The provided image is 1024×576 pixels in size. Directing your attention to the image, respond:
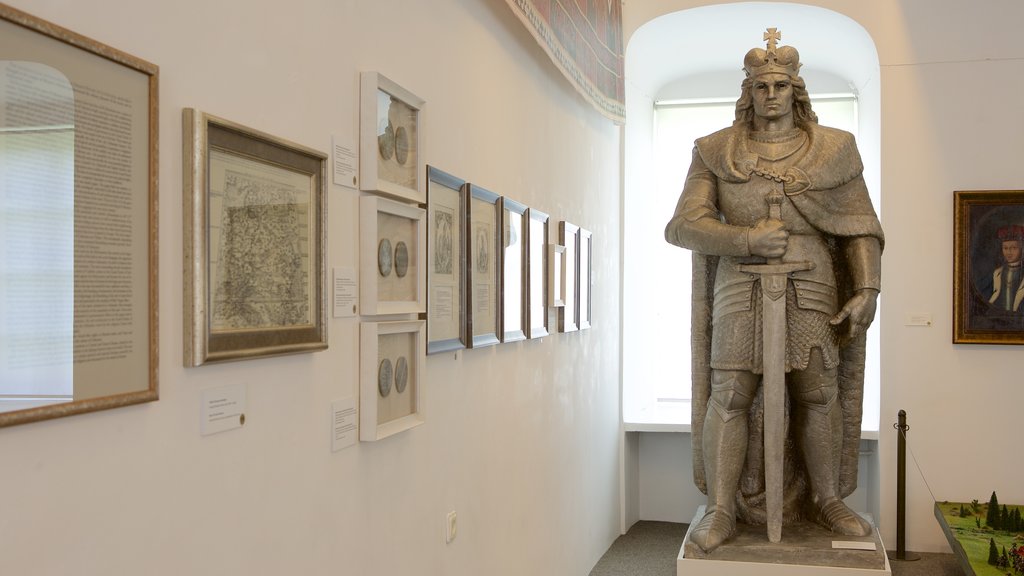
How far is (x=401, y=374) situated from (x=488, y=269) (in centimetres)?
97

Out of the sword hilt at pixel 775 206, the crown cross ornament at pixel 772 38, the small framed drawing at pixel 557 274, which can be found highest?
the crown cross ornament at pixel 772 38

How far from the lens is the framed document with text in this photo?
134 centimetres

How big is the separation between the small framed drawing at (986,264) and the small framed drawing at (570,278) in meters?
2.54

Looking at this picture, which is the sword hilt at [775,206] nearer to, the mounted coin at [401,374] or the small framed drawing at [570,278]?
the small framed drawing at [570,278]

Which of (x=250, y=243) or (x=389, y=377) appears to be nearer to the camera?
(x=250, y=243)

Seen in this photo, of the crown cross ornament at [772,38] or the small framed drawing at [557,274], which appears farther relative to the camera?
the small framed drawing at [557,274]

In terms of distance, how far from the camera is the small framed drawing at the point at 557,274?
182 inches

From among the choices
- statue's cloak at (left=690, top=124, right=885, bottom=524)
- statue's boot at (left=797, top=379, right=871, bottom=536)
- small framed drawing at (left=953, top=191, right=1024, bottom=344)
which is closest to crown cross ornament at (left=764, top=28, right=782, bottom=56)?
statue's cloak at (left=690, top=124, right=885, bottom=524)

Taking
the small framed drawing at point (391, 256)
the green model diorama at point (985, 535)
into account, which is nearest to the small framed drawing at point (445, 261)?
the small framed drawing at point (391, 256)

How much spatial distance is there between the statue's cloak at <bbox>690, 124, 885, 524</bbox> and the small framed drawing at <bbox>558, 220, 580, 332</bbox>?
25.0 inches

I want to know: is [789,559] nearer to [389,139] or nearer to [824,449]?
[824,449]

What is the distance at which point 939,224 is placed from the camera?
6.07m

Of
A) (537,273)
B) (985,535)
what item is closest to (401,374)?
(537,273)

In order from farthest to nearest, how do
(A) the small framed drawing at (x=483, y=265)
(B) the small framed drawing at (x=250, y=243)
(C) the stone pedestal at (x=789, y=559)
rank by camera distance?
1. (C) the stone pedestal at (x=789, y=559)
2. (A) the small framed drawing at (x=483, y=265)
3. (B) the small framed drawing at (x=250, y=243)
